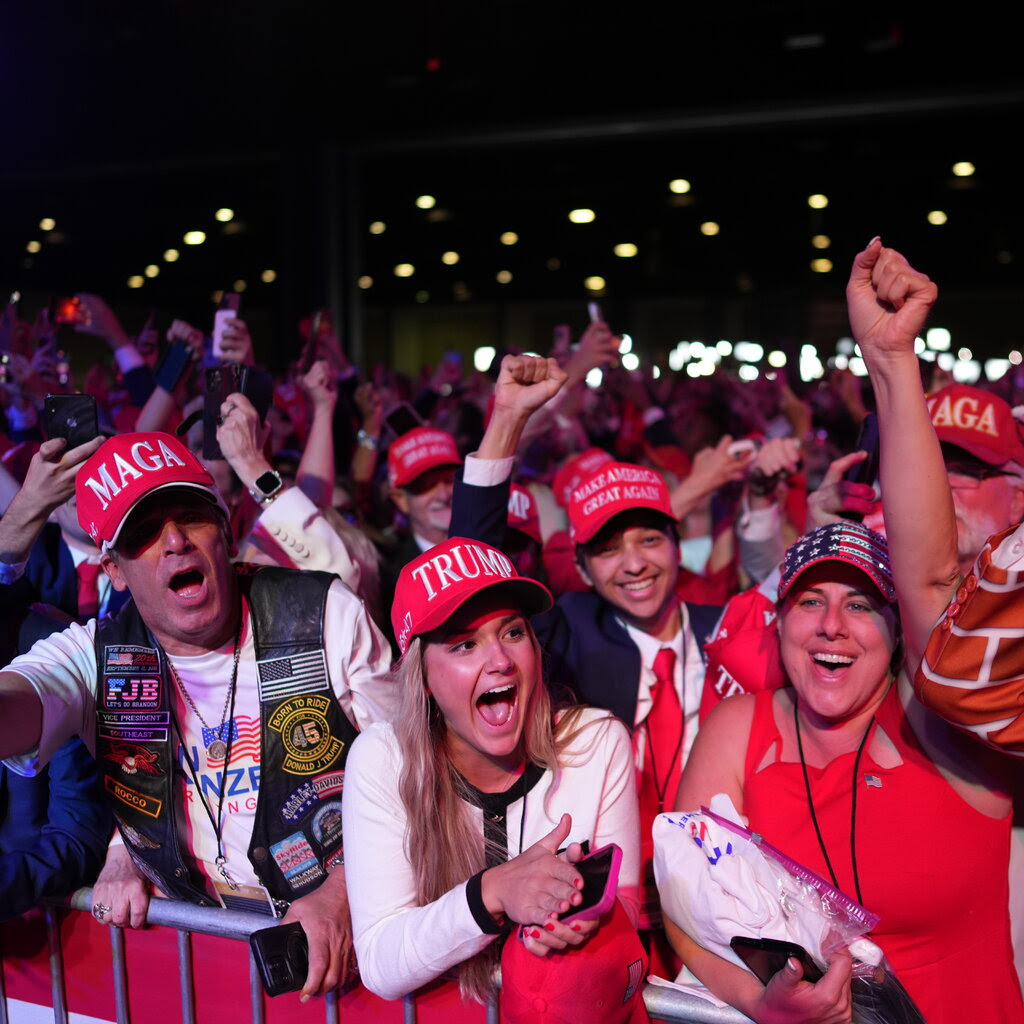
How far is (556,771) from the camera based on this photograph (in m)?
2.24

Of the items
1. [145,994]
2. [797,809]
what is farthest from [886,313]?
[145,994]

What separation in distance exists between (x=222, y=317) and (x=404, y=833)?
2.80m

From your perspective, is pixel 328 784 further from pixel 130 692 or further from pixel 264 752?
pixel 130 692

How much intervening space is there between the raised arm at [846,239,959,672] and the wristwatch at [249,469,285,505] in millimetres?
1816

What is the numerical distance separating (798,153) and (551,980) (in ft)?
53.0

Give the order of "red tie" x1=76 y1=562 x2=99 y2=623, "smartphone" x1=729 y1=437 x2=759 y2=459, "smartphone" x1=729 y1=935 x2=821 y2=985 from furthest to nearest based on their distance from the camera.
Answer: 1. "smartphone" x1=729 y1=437 x2=759 y2=459
2. "red tie" x1=76 y1=562 x2=99 y2=623
3. "smartphone" x1=729 y1=935 x2=821 y2=985

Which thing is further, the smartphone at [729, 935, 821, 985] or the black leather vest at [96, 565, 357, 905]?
the black leather vest at [96, 565, 357, 905]

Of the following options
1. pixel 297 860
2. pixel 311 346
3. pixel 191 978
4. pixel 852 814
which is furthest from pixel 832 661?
pixel 311 346

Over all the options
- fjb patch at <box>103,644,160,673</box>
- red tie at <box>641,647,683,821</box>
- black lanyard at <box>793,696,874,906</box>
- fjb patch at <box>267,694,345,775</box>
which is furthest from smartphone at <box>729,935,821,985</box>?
fjb patch at <box>103,644,160,673</box>

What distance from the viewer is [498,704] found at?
2.24 meters

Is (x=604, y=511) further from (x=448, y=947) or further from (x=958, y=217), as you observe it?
(x=958, y=217)

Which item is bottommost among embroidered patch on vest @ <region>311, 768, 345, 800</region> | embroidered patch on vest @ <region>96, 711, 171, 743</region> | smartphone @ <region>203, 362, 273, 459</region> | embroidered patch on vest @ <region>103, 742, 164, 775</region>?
embroidered patch on vest @ <region>311, 768, 345, 800</region>

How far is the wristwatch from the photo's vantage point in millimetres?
3080

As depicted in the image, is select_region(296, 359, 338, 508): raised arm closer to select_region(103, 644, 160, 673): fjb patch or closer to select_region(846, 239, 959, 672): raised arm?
select_region(103, 644, 160, 673): fjb patch
